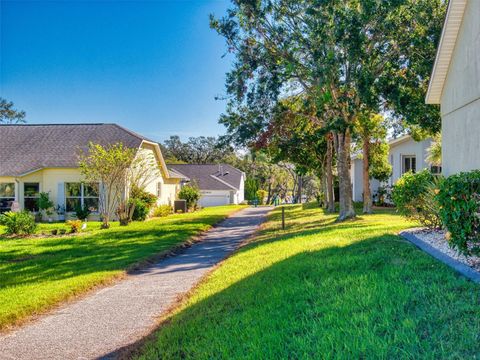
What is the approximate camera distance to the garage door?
5528 cm

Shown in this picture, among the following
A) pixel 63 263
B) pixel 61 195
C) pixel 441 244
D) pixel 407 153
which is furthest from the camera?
pixel 407 153

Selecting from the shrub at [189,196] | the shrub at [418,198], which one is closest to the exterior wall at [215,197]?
the shrub at [189,196]

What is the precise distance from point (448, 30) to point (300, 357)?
32.3 feet

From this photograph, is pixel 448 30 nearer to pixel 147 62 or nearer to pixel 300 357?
pixel 300 357

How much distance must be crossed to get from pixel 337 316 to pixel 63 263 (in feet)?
26.9

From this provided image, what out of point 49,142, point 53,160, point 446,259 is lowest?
point 446,259

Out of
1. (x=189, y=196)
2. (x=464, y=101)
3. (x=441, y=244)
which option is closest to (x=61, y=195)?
(x=189, y=196)

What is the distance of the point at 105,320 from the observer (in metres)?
6.33

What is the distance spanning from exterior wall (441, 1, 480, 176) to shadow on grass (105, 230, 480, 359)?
401 centimetres

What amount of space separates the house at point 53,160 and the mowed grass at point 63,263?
371 inches

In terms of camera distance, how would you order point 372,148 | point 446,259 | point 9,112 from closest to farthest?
point 446,259, point 372,148, point 9,112

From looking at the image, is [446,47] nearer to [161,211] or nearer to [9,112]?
[161,211]

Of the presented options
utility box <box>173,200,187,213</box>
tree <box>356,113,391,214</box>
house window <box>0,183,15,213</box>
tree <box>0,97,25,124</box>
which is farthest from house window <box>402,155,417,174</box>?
tree <box>0,97,25,124</box>

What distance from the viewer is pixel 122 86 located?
87.7 feet
